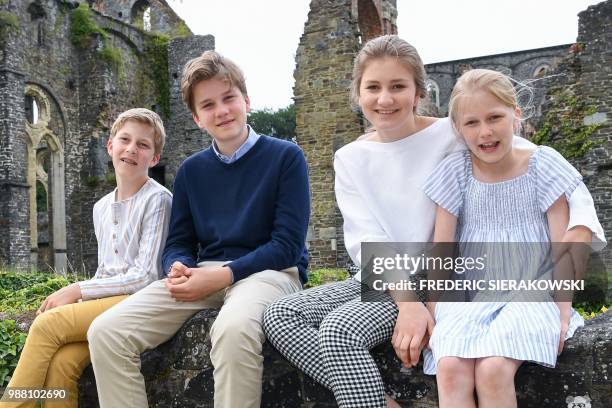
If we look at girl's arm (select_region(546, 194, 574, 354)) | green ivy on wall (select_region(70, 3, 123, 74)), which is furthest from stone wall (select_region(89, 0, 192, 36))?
girl's arm (select_region(546, 194, 574, 354))

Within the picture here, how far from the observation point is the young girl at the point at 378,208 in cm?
231

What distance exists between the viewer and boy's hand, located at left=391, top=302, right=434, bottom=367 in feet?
7.42

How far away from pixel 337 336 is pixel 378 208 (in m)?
0.68

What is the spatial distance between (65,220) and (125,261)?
18.2 m

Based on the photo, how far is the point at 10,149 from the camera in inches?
697

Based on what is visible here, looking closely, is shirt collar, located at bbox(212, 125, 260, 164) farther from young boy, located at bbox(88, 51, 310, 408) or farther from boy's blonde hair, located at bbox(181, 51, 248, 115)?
boy's blonde hair, located at bbox(181, 51, 248, 115)

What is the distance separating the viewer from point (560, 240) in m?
2.33

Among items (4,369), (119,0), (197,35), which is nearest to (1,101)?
(197,35)

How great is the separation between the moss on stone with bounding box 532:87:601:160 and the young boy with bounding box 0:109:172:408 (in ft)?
35.2

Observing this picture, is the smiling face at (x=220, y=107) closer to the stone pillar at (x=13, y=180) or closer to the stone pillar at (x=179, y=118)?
the stone pillar at (x=13, y=180)

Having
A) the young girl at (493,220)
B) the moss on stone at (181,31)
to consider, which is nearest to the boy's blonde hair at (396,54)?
the young girl at (493,220)

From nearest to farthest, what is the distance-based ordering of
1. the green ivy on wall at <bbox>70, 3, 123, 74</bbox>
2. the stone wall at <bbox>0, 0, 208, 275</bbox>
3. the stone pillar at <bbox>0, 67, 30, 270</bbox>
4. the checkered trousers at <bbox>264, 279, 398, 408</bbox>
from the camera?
the checkered trousers at <bbox>264, 279, 398, 408</bbox> < the stone pillar at <bbox>0, 67, 30, 270</bbox> < the stone wall at <bbox>0, 0, 208, 275</bbox> < the green ivy on wall at <bbox>70, 3, 123, 74</bbox>

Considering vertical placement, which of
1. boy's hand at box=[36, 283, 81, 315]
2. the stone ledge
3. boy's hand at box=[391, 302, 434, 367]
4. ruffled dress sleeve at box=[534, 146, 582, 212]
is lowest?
the stone ledge

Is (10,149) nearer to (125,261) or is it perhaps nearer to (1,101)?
(1,101)
